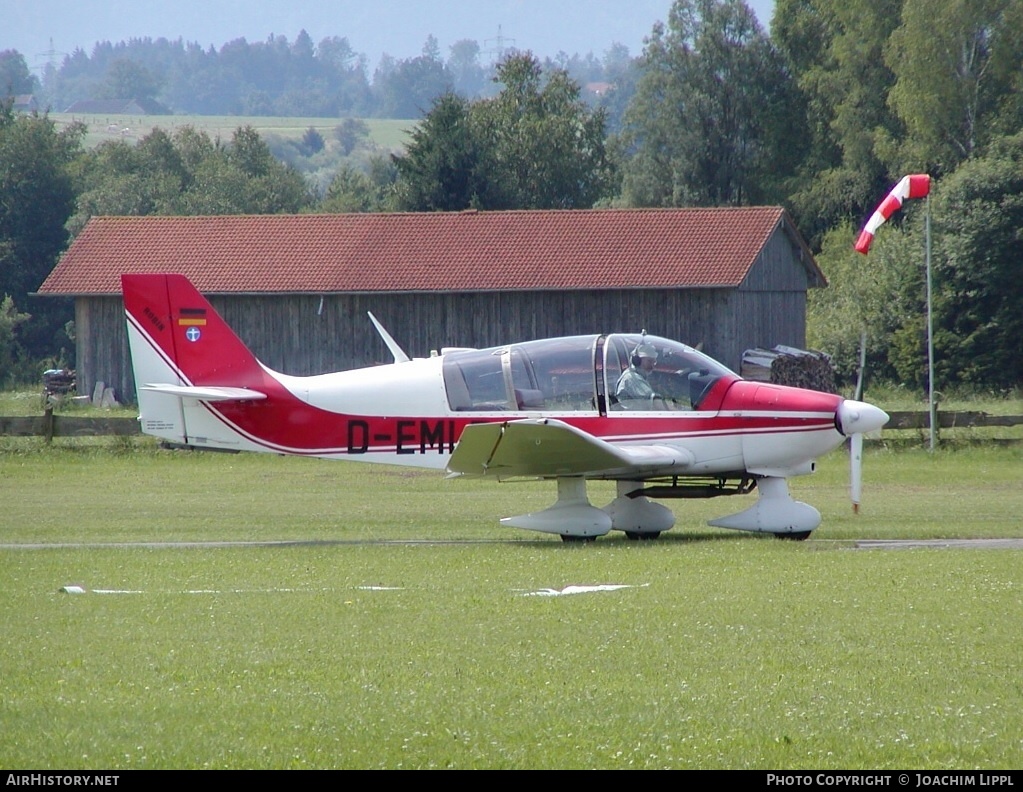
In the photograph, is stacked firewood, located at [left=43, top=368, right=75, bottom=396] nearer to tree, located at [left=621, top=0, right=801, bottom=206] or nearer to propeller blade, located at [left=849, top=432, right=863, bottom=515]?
tree, located at [left=621, top=0, right=801, bottom=206]

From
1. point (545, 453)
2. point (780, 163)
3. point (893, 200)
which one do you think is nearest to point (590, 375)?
point (545, 453)

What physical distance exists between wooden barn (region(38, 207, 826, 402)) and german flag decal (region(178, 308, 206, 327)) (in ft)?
65.4

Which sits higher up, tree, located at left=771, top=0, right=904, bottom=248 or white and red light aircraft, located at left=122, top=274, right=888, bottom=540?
tree, located at left=771, top=0, right=904, bottom=248

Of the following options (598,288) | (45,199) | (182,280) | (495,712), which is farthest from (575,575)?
(45,199)

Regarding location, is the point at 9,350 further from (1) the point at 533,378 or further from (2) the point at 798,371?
(1) the point at 533,378

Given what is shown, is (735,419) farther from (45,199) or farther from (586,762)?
(45,199)

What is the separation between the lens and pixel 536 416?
47.2 ft

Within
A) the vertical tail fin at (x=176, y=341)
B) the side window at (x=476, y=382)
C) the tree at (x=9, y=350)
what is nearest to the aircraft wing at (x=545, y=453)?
the side window at (x=476, y=382)

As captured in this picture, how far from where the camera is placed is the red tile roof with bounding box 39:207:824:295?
3575 cm

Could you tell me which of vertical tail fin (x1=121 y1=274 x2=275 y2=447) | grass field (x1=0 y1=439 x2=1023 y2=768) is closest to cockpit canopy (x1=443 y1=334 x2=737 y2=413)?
grass field (x1=0 y1=439 x2=1023 y2=768)

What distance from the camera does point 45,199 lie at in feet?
219

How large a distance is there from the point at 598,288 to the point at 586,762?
29771 mm

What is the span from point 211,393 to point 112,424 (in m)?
10.8

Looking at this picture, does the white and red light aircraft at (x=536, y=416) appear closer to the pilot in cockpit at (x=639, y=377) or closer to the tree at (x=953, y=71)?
the pilot in cockpit at (x=639, y=377)
